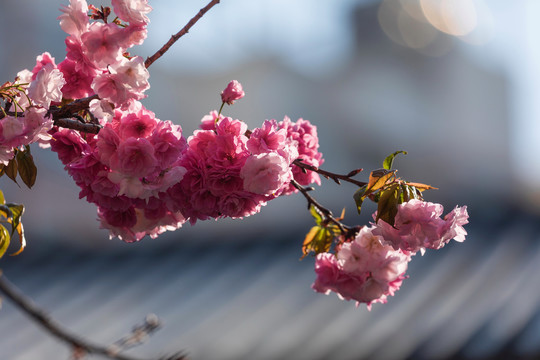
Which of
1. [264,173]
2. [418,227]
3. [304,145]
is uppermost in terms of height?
[304,145]

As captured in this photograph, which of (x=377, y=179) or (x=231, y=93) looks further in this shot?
(x=231, y=93)

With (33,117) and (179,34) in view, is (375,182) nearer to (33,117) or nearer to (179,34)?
(179,34)

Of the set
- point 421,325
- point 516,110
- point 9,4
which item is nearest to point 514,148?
point 516,110

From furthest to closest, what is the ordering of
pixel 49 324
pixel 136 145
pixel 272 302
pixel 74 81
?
1. pixel 272 302
2. pixel 49 324
3. pixel 74 81
4. pixel 136 145

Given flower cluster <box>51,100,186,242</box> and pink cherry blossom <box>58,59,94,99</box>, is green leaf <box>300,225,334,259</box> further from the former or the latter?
pink cherry blossom <box>58,59,94,99</box>

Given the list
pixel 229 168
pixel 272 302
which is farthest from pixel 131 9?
pixel 272 302

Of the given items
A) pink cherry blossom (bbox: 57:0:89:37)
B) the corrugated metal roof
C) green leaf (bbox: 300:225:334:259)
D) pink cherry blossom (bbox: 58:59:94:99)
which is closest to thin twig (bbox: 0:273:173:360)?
green leaf (bbox: 300:225:334:259)

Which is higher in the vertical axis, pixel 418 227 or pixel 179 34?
pixel 179 34

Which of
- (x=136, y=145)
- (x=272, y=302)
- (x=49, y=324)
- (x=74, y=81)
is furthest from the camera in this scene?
(x=272, y=302)
